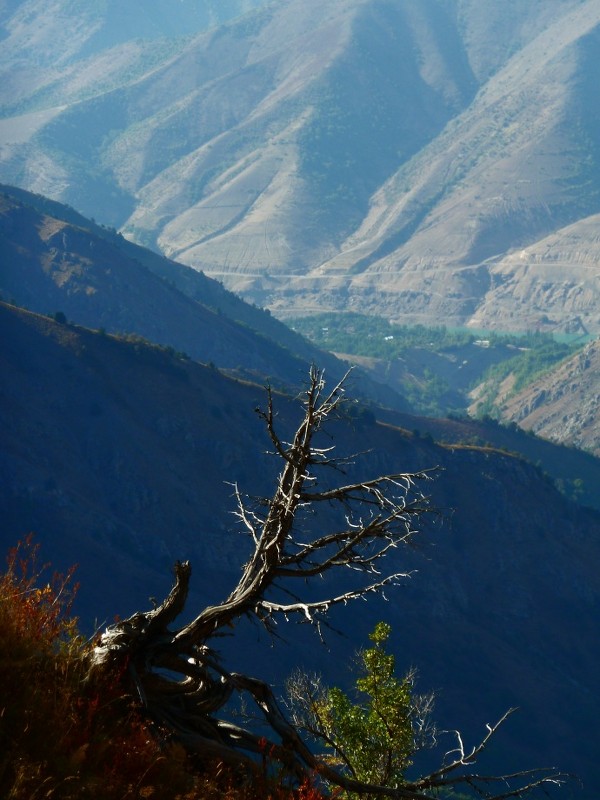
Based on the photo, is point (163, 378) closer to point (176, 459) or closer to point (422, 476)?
point (176, 459)

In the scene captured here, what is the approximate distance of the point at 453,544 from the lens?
380ft

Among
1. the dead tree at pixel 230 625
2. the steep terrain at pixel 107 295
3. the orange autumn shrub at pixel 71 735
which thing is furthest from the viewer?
the steep terrain at pixel 107 295

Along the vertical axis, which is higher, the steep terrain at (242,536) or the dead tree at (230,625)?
the dead tree at (230,625)

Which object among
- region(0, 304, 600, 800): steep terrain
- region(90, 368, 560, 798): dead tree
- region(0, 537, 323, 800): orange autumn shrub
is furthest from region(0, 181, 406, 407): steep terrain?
region(0, 537, 323, 800): orange autumn shrub

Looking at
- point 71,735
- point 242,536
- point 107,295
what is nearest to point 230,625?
point 71,735

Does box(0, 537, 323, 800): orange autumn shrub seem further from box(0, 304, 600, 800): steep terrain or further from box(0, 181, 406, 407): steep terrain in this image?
box(0, 181, 406, 407): steep terrain

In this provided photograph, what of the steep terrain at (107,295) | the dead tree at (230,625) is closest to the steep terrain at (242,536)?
the steep terrain at (107,295)

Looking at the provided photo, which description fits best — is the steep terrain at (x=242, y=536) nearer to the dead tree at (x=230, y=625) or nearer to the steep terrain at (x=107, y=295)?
the steep terrain at (x=107, y=295)

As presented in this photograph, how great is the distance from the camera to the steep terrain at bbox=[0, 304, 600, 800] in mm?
92000

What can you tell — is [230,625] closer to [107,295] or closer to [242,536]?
[242,536]

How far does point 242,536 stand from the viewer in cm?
10206

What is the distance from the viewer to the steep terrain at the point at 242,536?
3622 inches

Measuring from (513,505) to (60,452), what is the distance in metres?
47.0

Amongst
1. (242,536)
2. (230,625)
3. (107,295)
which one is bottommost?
(242,536)
